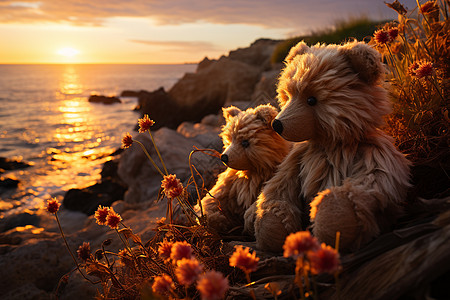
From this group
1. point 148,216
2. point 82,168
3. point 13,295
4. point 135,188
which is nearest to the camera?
point 13,295

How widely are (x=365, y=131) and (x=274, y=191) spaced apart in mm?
640

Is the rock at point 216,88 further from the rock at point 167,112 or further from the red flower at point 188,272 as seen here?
the red flower at point 188,272

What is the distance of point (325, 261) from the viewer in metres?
0.91

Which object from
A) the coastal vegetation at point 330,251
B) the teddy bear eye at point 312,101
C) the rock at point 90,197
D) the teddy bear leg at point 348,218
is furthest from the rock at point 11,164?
the teddy bear leg at point 348,218

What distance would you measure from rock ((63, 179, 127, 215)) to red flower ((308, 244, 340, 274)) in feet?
28.9

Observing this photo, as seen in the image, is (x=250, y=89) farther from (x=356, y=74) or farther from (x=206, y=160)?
(x=356, y=74)

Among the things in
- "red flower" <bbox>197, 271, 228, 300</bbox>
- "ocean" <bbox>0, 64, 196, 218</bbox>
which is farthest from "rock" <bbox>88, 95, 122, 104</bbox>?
"red flower" <bbox>197, 271, 228, 300</bbox>

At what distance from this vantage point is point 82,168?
13.9m

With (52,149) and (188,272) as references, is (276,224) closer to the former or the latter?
(188,272)

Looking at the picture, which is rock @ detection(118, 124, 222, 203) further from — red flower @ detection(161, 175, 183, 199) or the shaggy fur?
red flower @ detection(161, 175, 183, 199)

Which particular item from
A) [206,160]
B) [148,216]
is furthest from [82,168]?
[206,160]

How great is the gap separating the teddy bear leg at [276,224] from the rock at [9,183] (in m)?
12.3

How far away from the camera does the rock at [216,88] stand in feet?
43.0

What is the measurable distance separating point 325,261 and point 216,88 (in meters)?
13.3
